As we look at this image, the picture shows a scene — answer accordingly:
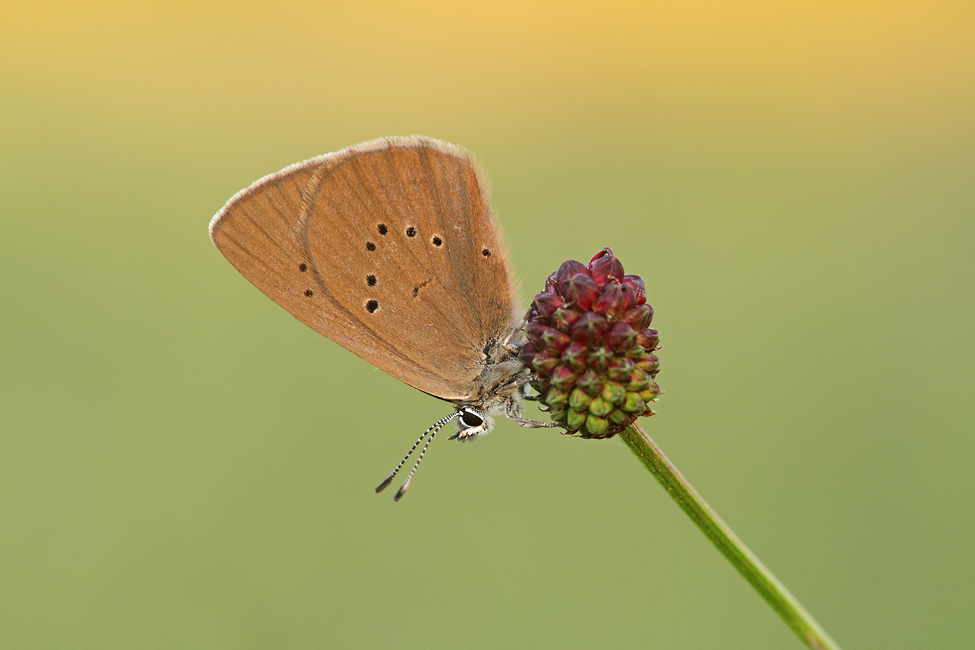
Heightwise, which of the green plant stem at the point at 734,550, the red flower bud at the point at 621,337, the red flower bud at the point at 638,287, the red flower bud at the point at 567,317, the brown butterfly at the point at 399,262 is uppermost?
the brown butterfly at the point at 399,262

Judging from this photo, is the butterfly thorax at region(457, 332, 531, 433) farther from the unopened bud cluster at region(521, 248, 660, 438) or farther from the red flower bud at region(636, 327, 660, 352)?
the red flower bud at region(636, 327, 660, 352)

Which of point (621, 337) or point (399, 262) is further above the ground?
point (399, 262)

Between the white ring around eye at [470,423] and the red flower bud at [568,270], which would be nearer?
the red flower bud at [568,270]

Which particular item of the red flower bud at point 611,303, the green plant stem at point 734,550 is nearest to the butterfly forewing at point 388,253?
the red flower bud at point 611,303

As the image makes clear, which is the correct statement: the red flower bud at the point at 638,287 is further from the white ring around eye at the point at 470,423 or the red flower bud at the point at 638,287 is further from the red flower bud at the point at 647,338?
the white ring around eye at the point at 470,423

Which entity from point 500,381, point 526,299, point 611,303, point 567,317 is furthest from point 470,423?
point 526,299

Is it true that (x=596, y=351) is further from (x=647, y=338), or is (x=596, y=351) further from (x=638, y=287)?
(x=638, y=287)

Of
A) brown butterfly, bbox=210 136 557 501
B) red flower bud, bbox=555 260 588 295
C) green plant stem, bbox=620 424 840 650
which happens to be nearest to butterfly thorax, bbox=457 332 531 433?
brown butterfly, bbox=210 136 557 501

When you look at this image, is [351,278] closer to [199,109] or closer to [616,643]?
[616,643]
